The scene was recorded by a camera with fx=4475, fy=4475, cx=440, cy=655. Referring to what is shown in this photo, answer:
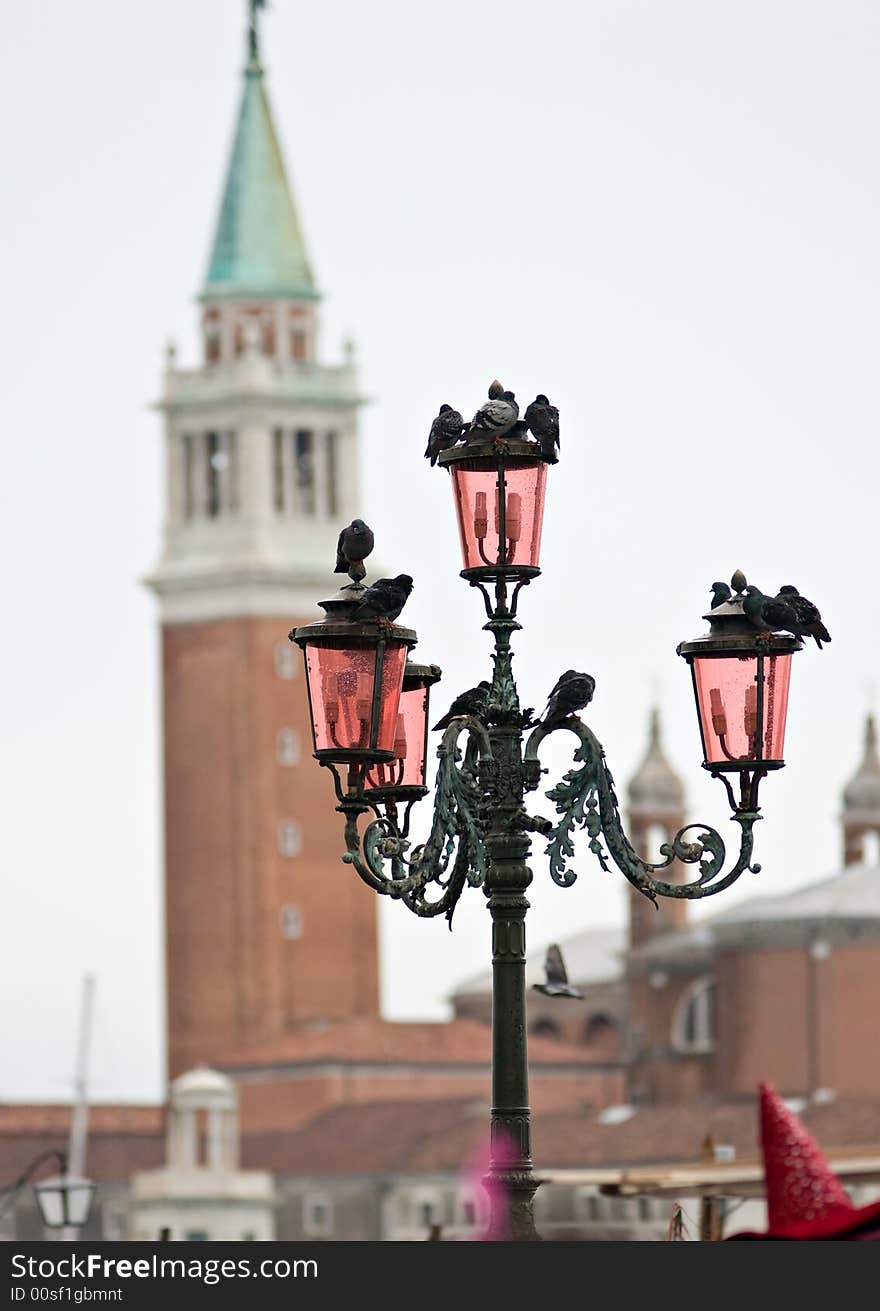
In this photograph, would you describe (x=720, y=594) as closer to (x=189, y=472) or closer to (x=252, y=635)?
(x=252, y=635)

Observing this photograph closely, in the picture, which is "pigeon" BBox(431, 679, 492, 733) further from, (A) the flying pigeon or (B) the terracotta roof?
(B) the terracotta roof

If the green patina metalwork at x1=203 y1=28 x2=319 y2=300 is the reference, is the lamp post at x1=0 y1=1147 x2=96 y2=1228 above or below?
below

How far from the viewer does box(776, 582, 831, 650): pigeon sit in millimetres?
13242

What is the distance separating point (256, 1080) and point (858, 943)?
14400 millimetres

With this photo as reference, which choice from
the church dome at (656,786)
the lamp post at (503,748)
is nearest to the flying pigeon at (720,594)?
the lamp post at (503,748)

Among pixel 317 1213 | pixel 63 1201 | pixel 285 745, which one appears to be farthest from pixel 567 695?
pixel 285 745

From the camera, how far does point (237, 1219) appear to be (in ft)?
282

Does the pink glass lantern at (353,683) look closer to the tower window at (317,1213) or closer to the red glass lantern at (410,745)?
the red glass lantern at (410,745)

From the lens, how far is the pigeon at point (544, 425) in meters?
13.3

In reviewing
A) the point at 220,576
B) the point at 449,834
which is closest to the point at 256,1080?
the point at 220,576

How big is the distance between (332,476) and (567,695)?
Answer: 8157 cm

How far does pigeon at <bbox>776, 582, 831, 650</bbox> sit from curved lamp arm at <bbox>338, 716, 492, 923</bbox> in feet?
3.40

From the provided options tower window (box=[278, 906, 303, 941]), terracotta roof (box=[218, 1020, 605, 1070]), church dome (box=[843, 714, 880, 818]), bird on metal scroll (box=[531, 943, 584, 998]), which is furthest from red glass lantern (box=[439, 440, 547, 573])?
church dome (box=[843, 714, 880, 818])
